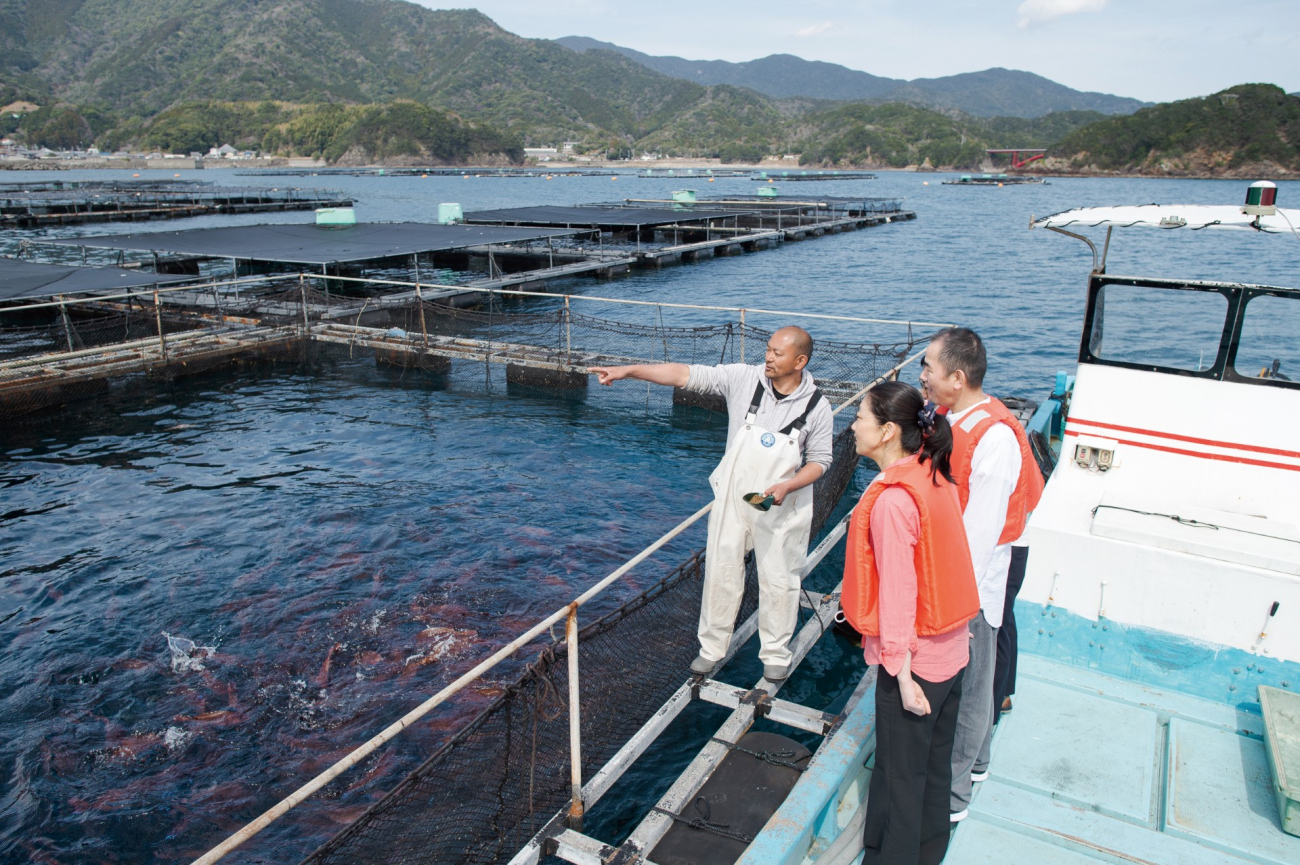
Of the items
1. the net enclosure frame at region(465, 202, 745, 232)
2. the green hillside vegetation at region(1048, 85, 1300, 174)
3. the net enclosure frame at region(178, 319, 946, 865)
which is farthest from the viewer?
the green hillside vegetation at region(1048, 85, 1300, 174)

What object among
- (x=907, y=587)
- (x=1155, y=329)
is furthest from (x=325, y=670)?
(x=1155, y=329)

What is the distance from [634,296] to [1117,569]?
30.2 metres

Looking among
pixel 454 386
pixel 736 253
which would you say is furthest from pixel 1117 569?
pixel 736 253

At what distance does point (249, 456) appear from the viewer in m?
14.5

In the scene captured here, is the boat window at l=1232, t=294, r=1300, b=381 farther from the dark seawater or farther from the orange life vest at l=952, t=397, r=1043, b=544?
the orange life vest at l=952, t=397, r=1043, b=544

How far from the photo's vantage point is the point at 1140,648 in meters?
5.51

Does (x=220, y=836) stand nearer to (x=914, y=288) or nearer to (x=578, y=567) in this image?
(x=578, y=567)

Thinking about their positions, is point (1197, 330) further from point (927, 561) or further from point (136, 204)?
point (136, 204)

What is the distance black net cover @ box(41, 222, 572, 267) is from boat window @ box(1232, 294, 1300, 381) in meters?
22.5

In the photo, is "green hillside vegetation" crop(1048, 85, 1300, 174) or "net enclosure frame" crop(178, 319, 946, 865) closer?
"net enclosure frame" crop(178, 319, 946, 865)

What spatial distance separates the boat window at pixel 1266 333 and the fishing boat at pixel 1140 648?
21mm

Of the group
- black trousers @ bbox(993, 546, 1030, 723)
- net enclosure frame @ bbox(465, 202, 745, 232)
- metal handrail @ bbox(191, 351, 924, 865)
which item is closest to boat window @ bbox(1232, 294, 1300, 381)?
black trousers @ bbox(993, 546, 1030, 723)

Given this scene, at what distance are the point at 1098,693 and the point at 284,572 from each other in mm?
9032

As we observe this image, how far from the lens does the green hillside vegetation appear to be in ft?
462
